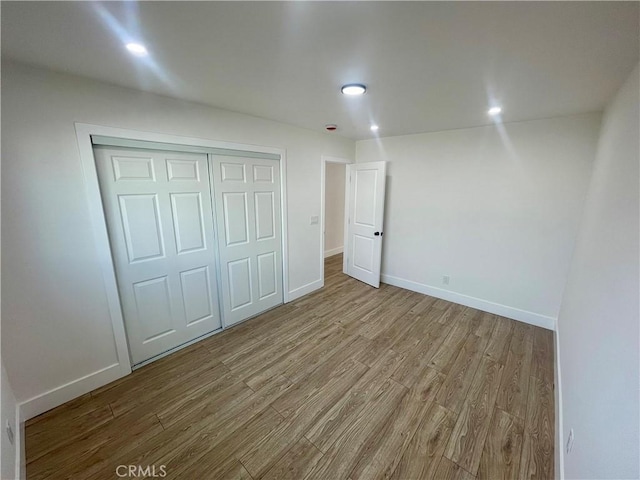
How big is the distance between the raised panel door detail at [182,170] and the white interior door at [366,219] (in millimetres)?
2496

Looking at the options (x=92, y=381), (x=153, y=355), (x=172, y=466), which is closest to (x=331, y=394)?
(x=172, y=466)

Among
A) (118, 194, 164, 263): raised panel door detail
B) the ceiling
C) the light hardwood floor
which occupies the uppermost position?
the ceiling

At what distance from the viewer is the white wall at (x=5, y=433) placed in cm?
128

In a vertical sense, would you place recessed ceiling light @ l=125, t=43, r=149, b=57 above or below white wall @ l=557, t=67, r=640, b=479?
above

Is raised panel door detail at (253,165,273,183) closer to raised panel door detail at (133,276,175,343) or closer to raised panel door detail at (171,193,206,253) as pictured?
raised panel door detail at (171,193,206,253)

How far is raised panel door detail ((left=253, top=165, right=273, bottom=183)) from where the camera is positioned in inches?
116

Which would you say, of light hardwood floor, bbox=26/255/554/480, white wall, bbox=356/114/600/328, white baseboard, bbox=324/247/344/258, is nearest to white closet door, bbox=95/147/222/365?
light hardwood floor, bbox=26/255/554/480

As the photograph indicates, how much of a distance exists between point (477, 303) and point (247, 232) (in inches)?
125

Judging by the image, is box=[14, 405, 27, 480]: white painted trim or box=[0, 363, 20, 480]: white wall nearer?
box=[0, 363, 20, 480]: white wall

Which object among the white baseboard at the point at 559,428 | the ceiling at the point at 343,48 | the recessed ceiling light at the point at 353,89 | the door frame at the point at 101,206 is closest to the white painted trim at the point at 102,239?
the door frame at the point at 101,206

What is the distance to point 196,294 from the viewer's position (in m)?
2.69

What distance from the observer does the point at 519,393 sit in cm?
209

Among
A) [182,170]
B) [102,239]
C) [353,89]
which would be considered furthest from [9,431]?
[353,89]

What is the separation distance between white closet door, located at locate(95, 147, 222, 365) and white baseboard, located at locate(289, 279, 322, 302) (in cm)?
117
